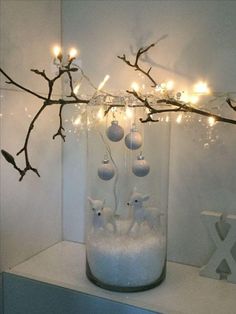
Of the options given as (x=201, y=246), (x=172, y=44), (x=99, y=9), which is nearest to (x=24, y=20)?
(x=99, y=9)

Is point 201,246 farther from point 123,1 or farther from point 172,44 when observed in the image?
point 123,1

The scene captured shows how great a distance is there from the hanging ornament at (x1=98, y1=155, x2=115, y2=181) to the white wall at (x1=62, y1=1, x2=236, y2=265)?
0.21 m

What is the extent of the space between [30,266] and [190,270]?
43cm

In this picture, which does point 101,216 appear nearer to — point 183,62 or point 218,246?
point 218,246

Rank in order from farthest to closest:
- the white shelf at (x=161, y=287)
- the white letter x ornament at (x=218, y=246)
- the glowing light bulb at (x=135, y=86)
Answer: the glowing light bulb at (x=135, y=86) < the white letter x ornament at (x=218, y=246) < the white shelf at (x=161, y=287)

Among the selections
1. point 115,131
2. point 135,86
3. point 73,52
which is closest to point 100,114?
point 115,131

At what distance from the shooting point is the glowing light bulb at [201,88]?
987 mm

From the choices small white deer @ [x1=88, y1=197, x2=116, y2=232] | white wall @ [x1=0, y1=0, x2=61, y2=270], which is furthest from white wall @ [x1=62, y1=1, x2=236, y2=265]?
small white deer @ [x1=88, y1=197, x2=116, y2=232]

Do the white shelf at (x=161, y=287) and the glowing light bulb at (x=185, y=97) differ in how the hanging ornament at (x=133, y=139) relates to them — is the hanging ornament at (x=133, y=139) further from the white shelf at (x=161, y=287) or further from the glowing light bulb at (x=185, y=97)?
the white shelf at (x=161, y=287)

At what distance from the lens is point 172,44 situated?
1.02 metres

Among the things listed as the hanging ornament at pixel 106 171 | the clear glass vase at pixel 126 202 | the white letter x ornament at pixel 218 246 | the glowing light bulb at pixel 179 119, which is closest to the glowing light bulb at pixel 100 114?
the clear glass vase at pixel 126 202

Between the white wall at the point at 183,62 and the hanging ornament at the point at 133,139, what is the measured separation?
0.58 ft

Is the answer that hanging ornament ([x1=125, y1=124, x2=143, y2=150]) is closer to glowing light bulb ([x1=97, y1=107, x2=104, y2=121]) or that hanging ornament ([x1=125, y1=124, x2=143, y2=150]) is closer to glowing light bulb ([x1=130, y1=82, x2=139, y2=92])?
glowing light bulb ([x1=97, y1=107, x2=104, y2=121])

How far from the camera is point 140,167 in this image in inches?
35.5
